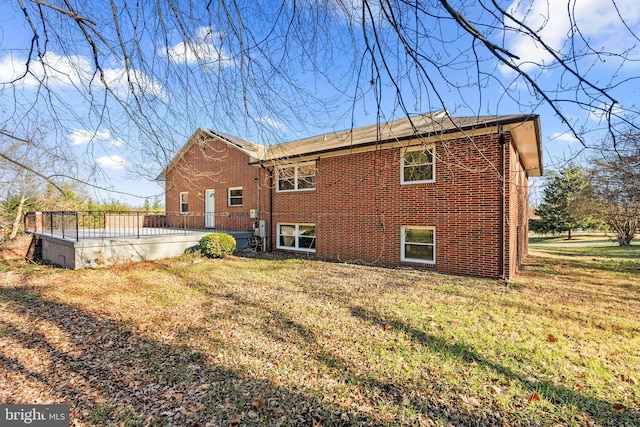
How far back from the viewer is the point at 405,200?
945 centimetres

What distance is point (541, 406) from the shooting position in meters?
2.74

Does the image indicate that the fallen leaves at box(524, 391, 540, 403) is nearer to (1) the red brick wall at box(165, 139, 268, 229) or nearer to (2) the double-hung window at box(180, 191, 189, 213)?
(1) the red brick wall at box(165, 139, 268, 229)

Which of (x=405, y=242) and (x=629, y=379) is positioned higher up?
(x=405, y=242)

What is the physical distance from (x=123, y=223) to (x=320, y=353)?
16.5 m

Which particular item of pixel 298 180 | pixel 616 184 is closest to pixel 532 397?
pixel 298 180

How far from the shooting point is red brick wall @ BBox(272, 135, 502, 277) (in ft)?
26.3

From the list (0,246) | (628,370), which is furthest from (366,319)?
(0,246)

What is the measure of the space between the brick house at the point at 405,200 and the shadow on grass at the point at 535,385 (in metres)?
2.78

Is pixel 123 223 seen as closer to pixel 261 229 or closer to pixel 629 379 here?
pixel 261 229

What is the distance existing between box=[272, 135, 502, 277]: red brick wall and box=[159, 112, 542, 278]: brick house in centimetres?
3

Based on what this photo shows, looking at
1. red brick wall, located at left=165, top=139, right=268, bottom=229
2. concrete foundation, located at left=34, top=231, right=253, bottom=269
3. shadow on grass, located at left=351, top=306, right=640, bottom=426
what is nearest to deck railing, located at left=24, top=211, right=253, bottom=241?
red brick wall, located at left=165, top=139, right=268, bottom=229

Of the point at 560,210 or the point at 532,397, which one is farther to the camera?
the point at 560,210

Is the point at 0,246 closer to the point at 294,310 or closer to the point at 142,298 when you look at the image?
the point at 142,298

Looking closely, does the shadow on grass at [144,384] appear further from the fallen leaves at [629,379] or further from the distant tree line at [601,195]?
the distant tree line at [601,195]
